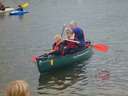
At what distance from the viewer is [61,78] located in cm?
1292

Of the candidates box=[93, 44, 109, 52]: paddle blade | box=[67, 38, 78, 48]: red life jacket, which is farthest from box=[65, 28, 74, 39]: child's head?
box=[93, 44, 109, 52]: paddle blade

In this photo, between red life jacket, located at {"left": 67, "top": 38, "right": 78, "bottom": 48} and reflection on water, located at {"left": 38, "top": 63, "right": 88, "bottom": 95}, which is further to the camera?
red life jacket, located at {"left": 67, "top": 38, "right": 78, "bottom": 48}

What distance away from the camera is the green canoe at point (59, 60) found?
508 inches

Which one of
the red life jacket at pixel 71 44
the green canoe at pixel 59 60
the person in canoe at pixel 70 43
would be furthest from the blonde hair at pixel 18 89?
the red life jacket at pixel 71 44

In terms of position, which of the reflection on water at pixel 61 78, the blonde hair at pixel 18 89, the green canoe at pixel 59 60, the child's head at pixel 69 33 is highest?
the blonde hair at pixel 18 89

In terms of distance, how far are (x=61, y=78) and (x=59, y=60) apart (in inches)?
35.3

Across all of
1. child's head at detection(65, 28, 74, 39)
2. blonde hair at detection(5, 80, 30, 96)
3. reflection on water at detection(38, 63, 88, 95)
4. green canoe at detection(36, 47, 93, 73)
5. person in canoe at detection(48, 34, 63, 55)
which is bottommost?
reflection on water at detection(38, 63, 88, 95)

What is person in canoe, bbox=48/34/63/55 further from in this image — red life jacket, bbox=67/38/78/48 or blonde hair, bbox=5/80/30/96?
blonde hair, bbox=5/80/30/96

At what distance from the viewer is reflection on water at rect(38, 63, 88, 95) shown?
457 inches

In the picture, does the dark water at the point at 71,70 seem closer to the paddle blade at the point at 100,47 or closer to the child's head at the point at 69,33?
the paddle blade at the point at 100,47

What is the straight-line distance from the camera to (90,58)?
16156mm

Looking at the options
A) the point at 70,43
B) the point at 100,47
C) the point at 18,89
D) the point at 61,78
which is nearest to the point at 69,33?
the point at 70,43

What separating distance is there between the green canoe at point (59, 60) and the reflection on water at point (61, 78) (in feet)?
0.75

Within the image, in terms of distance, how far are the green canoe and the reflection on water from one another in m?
0.23
